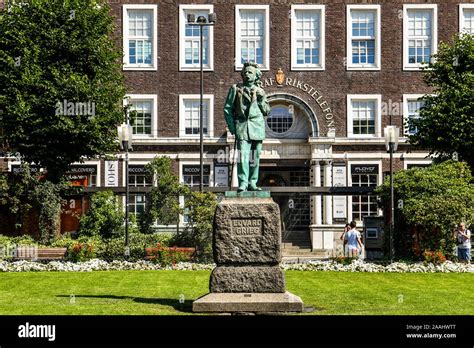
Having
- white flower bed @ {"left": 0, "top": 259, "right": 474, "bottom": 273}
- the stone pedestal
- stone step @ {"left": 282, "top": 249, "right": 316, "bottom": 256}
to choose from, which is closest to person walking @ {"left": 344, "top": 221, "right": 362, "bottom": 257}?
white flower bed @ {"left": 0, "top": 259, "right": 474, "bottom": 273}

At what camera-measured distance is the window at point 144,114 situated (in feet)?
159

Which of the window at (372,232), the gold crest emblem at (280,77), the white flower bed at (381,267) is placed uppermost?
the gold crest emblem at (280,77)

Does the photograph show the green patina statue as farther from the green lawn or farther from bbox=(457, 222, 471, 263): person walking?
bbox=(457, 222, 471, 263): person walking

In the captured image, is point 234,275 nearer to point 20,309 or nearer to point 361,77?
point 20,309

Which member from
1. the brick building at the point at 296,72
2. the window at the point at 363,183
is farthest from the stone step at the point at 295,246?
the window at the point at 363,183

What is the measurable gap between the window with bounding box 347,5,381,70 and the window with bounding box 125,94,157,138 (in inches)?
405

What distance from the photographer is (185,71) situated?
48688 millimetres

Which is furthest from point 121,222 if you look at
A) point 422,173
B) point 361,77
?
point 361,77

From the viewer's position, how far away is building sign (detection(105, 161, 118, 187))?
47750 millimetres

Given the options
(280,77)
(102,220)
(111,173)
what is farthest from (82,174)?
(280,77)

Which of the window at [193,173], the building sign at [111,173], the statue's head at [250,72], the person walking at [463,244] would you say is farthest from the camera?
the window at [193,173]

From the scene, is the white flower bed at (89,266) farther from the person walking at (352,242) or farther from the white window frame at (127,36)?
the white window frame at (127,36)

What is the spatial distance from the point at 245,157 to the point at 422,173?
53.6 ft

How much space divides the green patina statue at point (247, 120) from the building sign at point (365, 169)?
28847 mm
